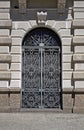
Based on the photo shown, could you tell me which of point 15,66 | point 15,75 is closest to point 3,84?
point 15,75

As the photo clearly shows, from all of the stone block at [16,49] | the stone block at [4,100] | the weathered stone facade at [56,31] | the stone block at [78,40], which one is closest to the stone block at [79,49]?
the weathered stone facade at [56,31]

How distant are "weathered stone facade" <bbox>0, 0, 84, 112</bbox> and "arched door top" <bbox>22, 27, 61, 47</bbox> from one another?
249 millimetres

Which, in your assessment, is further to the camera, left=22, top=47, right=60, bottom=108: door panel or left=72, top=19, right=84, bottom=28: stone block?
left=22, top=47, right=60, bottom=108: door panel

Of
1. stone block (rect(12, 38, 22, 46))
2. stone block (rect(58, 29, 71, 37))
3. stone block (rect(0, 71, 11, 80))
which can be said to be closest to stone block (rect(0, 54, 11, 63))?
stone block (rect(0, 71, 11, 80))

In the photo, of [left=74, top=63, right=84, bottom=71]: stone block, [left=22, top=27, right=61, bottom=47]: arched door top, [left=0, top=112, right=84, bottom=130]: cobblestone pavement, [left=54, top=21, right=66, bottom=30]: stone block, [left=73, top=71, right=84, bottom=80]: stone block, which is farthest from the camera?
[left=22, top=27, right=61, bottom=47]: arched door top

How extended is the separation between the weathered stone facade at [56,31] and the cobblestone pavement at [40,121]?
1.01 m

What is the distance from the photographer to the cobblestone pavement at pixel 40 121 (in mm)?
11133

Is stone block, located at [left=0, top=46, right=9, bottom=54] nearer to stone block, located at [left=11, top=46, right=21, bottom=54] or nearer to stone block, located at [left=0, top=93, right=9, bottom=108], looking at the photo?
stone block, located at [left=11, top=46, right=21, bottom=54]

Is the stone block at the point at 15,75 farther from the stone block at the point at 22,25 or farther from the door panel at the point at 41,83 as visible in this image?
the stone block at the point at 22,25

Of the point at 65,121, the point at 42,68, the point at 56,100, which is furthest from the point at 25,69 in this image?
the point at 65,121

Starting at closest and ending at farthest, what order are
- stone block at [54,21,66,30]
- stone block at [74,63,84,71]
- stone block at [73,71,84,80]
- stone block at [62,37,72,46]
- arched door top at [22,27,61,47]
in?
stone block at [73,71,84,80] → stone block at [74,63,84,71] → stone block at [62,37,72,46] → stone block at [54,21,66,30] → arched door top at [22,27,61,47]

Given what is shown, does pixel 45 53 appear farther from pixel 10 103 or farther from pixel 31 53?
pixel 10 103

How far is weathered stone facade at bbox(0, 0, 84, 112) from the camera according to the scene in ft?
47.7

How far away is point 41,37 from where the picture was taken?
15.3 meters
